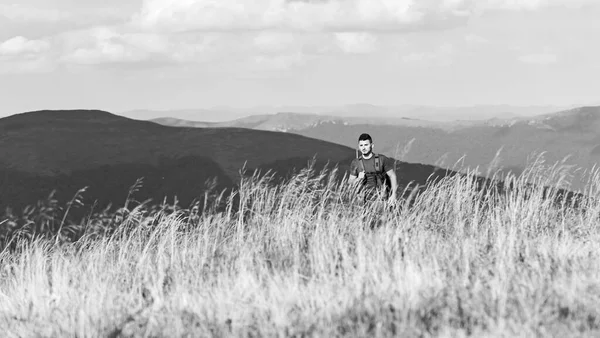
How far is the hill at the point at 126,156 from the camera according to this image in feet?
116

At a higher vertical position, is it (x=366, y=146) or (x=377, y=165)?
(x=366, y=146)

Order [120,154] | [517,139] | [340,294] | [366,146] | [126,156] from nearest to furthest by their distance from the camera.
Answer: [340,294]
[366,146]
[126,156]
[120,154]
[517,139]

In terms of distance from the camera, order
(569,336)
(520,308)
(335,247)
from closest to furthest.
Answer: (569,336) → (520,308) → (335,247)

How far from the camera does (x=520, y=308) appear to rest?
4.55m

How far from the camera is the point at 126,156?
132ft

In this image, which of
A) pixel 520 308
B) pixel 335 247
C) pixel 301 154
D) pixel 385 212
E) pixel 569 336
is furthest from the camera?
pixel 301 154

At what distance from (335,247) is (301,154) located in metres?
43.7

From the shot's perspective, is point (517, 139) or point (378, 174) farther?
point (517, 139)

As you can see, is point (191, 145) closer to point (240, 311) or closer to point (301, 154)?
point (301, 154)

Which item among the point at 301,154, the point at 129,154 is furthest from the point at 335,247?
the point at 301,154

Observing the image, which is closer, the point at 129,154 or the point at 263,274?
the point at 263,274

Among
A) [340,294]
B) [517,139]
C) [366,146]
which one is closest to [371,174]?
[366,146]

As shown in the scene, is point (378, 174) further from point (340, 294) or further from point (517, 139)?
point (517, 139)

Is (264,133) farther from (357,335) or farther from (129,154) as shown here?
(357,335)
